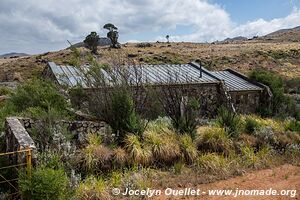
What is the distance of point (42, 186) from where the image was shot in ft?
23.9

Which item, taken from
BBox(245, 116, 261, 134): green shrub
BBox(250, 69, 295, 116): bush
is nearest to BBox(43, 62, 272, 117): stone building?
BBox(250, 69, 295, 116): bush

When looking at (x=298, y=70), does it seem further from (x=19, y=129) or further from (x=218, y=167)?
(x=19, y=129)

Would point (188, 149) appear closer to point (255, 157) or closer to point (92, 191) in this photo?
point (255, 157)

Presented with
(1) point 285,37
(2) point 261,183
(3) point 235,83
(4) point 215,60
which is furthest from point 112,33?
(1) point 285,37

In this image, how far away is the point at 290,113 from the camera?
2291cm

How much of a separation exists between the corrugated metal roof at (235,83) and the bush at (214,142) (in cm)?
901

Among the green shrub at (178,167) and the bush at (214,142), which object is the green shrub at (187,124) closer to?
the bush at (214,142)

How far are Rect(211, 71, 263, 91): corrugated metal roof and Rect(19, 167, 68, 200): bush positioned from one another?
15.6m

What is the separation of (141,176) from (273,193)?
138 inches

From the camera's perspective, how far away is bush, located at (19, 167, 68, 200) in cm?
724

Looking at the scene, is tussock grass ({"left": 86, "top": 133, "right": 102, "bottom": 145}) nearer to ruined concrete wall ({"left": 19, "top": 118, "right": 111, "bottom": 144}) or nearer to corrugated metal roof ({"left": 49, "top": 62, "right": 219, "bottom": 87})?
ruined concrete wall ({"left": 19, "top": 118, "right": 111, "bottom": 144})

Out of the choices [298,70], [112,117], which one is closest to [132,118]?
[112,117]

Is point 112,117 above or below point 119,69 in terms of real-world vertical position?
below

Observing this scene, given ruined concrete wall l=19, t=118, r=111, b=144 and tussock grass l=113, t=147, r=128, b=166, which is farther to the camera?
ruined concrete wall l=19, t=118, r=111, b=144
